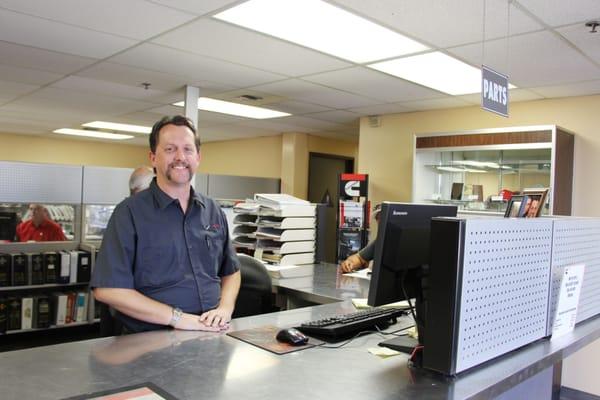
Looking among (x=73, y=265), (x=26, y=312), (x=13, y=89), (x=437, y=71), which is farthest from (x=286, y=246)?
(x=13, y=89)

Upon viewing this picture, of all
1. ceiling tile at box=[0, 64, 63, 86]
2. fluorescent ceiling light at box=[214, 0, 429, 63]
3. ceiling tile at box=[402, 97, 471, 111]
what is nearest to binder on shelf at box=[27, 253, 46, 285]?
ceiling tile at box=[0, 64, 63, 86]

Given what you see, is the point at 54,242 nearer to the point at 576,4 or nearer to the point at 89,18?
the point at 89,18

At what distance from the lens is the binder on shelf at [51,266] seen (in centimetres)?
427

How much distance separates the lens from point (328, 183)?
7508mm

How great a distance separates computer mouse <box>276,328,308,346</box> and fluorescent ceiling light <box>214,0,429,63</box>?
1606mm

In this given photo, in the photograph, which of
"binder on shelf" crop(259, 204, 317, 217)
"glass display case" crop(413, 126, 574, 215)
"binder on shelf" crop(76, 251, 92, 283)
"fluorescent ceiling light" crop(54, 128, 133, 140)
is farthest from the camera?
"fluorescent ceiling light" crop(54, 128, 133, 140)

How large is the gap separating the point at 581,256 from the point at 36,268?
416 centimetres

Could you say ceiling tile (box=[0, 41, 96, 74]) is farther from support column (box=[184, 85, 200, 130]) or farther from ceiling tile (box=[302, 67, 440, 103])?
ceiling tile (box=[302, 67, 440, 103])

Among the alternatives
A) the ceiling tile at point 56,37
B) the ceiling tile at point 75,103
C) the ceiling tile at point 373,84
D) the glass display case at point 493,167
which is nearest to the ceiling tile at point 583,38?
the glass display case at point 493,167

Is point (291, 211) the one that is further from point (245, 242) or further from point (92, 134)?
point (92, 134)

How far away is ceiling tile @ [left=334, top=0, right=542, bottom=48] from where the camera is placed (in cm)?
226

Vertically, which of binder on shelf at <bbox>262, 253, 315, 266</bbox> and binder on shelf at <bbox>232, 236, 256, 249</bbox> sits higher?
binder on shelf at <bbox>232, 236, 256, 249</bbox>

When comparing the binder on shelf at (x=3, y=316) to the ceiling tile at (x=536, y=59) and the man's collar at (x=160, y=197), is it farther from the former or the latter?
the ceiling tile at (x=536, y=59)

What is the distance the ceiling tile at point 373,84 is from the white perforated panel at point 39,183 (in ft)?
7.90
